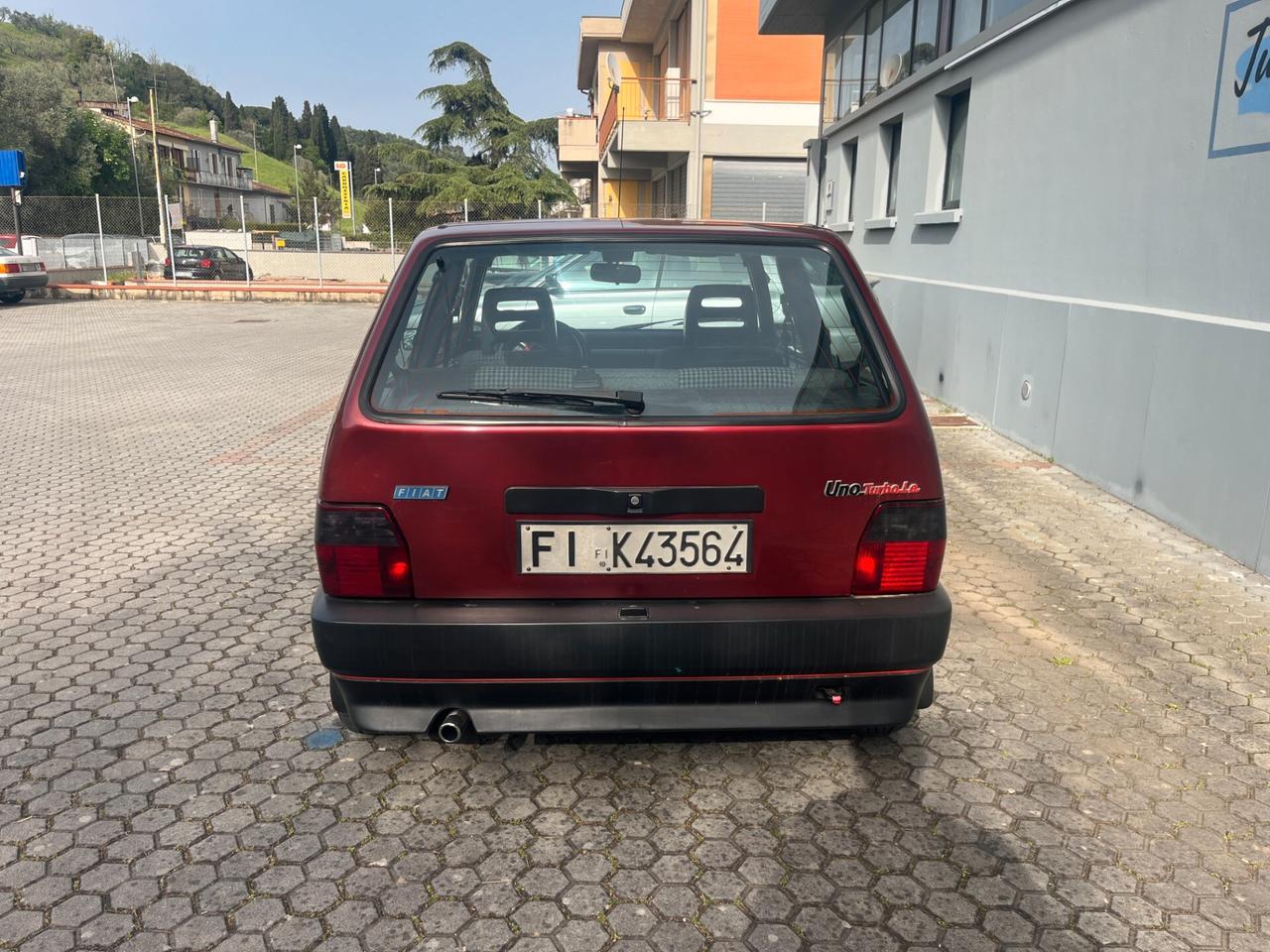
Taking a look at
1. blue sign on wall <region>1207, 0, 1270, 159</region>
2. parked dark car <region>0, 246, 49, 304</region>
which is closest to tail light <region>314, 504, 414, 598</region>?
blue sign on wall <region>1207, 0, 1270, 159</region>

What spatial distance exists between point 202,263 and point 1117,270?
32.3 metres

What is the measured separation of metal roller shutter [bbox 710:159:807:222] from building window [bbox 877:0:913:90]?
1399cm

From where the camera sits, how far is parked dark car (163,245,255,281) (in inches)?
1299

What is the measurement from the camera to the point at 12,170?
3008 cm

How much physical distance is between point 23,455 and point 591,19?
3634 centimetres

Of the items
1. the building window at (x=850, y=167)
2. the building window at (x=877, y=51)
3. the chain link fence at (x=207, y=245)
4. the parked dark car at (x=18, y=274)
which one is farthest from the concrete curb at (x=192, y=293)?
the building window at (x=850, y=167)

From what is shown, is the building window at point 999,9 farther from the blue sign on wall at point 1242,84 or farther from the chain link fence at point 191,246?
the chain link fence at point 191,246

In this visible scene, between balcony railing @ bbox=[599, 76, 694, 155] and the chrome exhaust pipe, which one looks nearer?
the chrome exhaust pipe

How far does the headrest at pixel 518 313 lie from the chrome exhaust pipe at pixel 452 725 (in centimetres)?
118

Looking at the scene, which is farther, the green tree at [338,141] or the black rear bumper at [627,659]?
the green tree at [338,141]

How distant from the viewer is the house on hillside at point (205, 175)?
79625 millimetres

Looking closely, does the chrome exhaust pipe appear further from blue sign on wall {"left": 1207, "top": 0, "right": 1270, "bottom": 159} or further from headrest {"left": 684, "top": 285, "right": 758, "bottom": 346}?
blue sign on wall {"left": 1207, "top": 0, "right": 1270, "bottom": 159}

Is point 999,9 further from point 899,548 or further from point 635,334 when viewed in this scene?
point 899,548

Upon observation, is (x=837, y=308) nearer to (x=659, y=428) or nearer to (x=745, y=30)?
(x=659, y=428)
